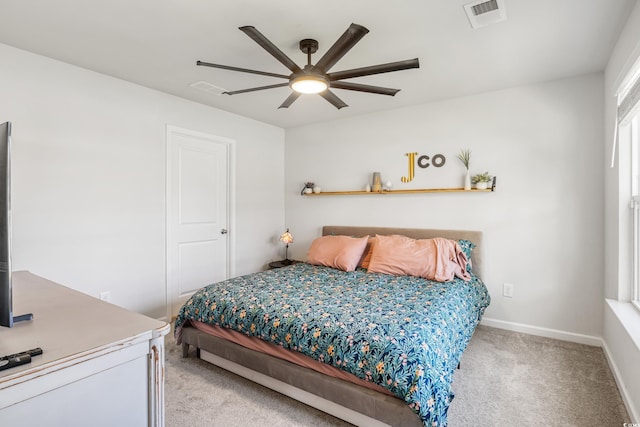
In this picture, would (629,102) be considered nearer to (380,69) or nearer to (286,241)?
(380,69)

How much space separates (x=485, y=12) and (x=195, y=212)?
3.29 metres

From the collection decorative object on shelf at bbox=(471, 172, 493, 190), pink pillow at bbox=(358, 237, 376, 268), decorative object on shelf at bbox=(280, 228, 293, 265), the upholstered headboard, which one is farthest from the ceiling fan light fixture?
decorative object on shelf at bbox=(280, 228, 293, 265)

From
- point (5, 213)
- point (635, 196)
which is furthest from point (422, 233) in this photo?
point (5, 213)

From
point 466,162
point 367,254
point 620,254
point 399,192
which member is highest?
point 466,162

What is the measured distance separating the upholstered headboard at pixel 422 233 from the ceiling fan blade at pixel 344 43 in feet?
7.40

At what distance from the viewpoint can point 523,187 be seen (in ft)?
10.6

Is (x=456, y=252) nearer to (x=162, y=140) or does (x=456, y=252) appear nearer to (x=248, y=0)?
(x=248, y=0)

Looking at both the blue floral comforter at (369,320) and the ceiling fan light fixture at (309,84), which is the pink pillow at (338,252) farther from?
the ceiling fan light fixture at (309,84)

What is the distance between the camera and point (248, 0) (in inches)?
76.9

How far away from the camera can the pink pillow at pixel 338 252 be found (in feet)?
11.3

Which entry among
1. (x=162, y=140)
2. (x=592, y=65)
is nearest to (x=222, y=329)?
(x=162, y=140)

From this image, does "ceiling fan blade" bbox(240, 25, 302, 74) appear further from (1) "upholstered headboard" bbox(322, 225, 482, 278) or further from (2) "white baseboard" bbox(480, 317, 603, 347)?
(2) "white baseboard" bbox(480, 317, 603, 347)

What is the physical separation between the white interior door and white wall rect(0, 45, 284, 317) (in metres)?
0.12

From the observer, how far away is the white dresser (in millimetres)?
822
